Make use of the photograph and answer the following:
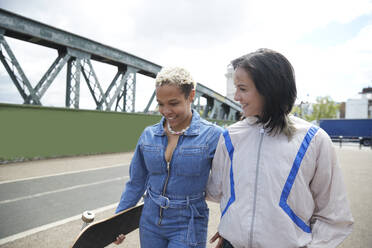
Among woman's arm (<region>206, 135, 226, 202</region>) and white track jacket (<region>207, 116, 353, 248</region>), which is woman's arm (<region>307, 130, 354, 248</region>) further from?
woman's arm (<region>206, 135, 226, 202</region>)

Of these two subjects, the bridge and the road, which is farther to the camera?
the bridge

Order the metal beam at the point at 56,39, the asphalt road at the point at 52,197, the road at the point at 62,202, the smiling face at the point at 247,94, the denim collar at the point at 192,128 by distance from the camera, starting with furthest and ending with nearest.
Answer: the metal beam at the point at 56,39, the asphalt road at the point at 52,197, the road at the point at 62,202, the denim collar at the point at 192,128, the smiling face at the point at 247,94

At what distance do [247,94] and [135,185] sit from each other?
1.02 meters

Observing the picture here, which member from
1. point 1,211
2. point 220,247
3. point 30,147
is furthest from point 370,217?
point 30,147

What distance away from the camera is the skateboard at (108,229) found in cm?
133

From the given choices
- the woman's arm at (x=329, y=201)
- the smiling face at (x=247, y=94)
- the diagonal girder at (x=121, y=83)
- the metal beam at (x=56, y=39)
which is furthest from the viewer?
the diagonal girder at (x=121, y=83)

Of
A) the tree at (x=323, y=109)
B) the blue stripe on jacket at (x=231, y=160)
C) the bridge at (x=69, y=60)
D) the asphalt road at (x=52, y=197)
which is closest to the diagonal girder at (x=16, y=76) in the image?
the bridge at (x=69, y=60)

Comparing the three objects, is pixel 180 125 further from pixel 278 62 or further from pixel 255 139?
pixel 278 62

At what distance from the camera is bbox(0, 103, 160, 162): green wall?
8656 millimetres

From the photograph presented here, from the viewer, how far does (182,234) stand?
1.47 m

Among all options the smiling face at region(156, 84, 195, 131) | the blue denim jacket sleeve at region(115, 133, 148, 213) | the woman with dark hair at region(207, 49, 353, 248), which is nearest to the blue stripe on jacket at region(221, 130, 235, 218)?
the woman with dark hair at region(207, 49, 353, 248)

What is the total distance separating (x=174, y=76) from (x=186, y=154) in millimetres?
497

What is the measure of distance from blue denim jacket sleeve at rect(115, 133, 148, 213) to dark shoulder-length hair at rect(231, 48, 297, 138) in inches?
36.1

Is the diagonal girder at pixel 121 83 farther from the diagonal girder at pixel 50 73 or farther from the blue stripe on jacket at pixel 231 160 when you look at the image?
the blue stripe on jacket at pixel 231 160
